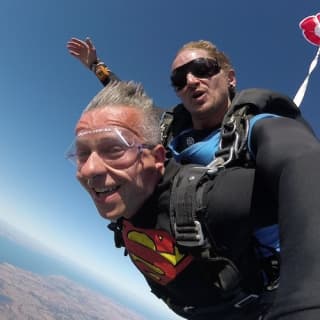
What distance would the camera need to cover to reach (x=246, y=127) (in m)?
1.45

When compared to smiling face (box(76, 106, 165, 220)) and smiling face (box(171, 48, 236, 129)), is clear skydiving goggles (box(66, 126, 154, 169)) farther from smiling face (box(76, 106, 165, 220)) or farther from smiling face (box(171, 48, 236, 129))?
smiling face (box(171, 48, 236, 129))

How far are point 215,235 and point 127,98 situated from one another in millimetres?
818

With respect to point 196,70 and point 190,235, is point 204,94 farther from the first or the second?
point 190,235

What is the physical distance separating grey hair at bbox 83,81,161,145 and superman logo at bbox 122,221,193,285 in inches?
19.5

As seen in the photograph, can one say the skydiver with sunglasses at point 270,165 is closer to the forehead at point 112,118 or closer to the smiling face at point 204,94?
the smiling face at point 204,94

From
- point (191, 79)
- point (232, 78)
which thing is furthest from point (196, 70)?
point (232, 78)

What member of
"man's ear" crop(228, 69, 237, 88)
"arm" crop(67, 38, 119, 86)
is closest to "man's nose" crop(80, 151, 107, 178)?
"man's ear" crop(228, 69, 237, 88)

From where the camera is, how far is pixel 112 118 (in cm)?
163

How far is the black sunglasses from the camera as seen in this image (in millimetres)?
2506

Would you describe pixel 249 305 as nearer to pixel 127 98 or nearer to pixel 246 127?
pixel 246 127

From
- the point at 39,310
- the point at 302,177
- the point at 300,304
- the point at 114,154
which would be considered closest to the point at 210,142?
the point at 114,154

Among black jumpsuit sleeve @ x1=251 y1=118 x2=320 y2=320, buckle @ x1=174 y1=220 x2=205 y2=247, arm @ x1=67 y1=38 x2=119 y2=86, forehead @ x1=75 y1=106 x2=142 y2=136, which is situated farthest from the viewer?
arm @ x1=67 y1=38 x2=119 y2=86

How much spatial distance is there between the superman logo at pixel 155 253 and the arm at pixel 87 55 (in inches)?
72.0

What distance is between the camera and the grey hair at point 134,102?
168 centimetres
